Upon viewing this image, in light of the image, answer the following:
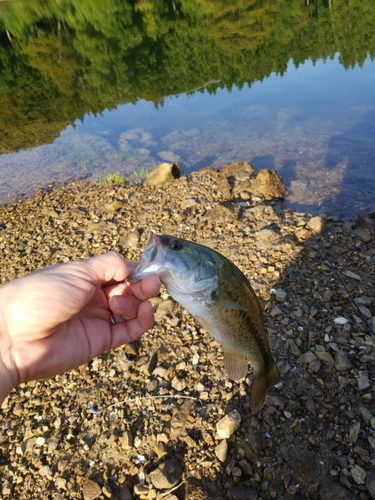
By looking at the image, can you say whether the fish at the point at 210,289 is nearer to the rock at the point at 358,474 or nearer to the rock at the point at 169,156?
the rock at the point at 358,474

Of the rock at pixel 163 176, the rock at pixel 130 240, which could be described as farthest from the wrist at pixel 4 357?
the rock at pixel 163 176

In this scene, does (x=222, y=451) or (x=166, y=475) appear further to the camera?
(x=222, y=451)

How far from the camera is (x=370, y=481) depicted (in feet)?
10.2

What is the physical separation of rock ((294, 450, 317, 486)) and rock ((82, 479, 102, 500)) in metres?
1.75

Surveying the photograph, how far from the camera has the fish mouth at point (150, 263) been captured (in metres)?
2.54

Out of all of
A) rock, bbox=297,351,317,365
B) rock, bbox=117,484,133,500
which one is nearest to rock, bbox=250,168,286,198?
rock, bbox=297,351,317,365

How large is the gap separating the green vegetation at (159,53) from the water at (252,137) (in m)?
0.92

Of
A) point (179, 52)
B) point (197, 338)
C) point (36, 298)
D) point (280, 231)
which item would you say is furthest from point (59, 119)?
point (36, 298)

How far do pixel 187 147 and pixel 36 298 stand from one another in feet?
33.9

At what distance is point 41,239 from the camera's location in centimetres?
736

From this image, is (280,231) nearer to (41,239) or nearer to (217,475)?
(217,475)

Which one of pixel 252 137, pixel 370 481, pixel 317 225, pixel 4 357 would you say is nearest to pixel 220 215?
pixel 317 225

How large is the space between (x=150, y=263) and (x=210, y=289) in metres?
0.46

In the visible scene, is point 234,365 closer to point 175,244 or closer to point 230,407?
point 230,407
